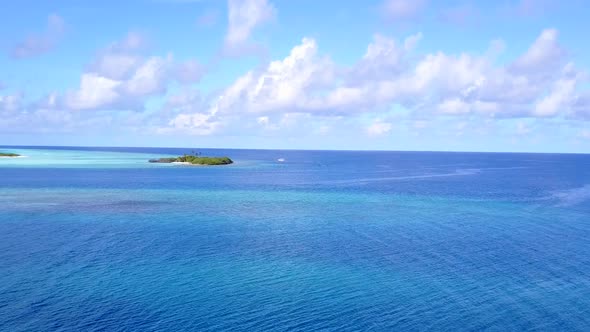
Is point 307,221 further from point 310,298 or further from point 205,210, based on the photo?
point 310,298

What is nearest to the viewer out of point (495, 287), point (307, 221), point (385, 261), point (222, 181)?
point (495, 287)

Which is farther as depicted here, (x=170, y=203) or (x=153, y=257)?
(x=170, y=203)

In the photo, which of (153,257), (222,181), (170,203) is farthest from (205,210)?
(222,181)

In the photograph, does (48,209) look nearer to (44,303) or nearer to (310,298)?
(44,303)

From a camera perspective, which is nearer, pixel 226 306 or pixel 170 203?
pixel 226 306

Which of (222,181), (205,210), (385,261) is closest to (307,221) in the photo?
(205,210)

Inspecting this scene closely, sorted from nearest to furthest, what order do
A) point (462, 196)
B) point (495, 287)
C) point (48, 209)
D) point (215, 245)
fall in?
point (495, 287) < point (215, 245) < point (48, 209) < point (462, 196)
